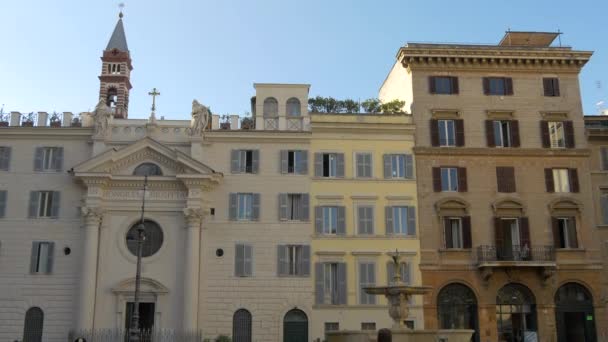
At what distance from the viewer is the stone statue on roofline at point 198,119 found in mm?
41469

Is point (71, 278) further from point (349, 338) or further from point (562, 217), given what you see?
point (562, 217)

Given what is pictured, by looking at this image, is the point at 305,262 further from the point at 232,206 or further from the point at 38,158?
the point at 38,158

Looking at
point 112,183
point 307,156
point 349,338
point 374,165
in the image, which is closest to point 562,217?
point 374,165

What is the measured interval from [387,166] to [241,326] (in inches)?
512

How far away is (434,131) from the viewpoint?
42.8m

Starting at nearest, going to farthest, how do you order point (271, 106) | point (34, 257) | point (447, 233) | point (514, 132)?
point (34, 257)
point (447, 233)
point (271, 106)
point (514, 132)

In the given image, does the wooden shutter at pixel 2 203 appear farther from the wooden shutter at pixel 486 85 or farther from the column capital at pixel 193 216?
the wooden shutter at pixel 486 85

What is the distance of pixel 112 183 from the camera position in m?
40.1

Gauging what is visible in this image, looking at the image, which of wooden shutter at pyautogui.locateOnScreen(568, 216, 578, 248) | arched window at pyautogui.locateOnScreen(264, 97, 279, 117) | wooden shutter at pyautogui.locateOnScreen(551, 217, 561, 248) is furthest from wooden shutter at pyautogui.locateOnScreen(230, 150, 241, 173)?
wooden shutter at pyautogui.locateOnScreen(568, 216, 578, 248)

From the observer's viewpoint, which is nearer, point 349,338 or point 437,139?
point 349,338

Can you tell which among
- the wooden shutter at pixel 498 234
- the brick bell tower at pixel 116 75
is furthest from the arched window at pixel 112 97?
the wooden shutter at pixel 498 234

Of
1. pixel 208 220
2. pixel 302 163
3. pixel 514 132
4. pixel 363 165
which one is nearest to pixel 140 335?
pixel 208 220

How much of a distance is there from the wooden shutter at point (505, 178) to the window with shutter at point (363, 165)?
7938 millimetres

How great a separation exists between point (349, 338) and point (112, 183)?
18.7 metres
